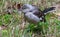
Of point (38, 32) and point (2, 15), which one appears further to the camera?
point (2, 15)

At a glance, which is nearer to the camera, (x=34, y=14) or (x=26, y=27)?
(x=26, y=27)

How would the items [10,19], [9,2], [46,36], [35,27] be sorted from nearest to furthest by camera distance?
[46,36] < [35,27] < [10,19] < [9,2]

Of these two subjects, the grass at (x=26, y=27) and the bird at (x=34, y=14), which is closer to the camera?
the grass at (x=26, y=27)

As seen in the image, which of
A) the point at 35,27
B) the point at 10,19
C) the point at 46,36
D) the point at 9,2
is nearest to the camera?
the point at 46,36

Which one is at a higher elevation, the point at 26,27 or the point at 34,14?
the point at 34,14

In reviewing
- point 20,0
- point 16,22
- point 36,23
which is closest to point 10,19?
point 16,22

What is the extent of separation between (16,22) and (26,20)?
147mm

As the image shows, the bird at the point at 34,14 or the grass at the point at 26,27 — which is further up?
the bird at the point at 34,14

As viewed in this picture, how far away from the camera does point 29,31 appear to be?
3309mm

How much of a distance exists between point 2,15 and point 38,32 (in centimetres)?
80

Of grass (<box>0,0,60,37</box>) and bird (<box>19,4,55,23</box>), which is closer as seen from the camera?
grass (<box>0,0,60,37</box>)

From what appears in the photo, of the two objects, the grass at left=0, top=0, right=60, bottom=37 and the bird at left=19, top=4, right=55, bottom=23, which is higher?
the bird at left=19, top=4, right=55, bottom=23

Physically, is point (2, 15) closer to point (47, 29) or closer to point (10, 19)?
point (10, 19)

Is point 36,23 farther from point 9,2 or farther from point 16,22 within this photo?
point 9,2
